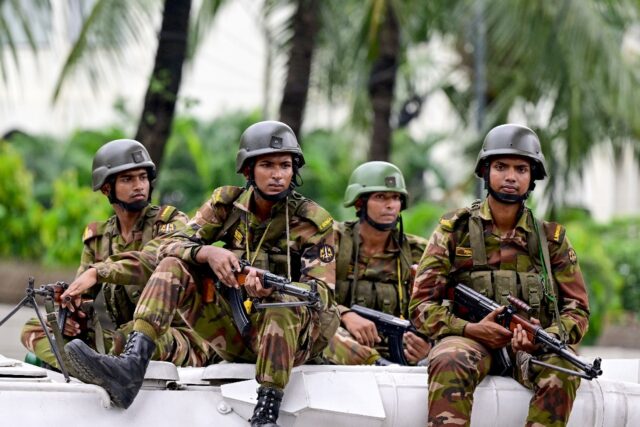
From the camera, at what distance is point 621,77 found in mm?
17469

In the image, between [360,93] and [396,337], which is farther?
[360,93]

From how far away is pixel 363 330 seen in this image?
355 inches

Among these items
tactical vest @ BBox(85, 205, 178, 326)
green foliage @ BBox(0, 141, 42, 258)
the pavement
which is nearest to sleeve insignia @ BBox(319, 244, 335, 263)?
tactical vest @ BBox(85, 205, 178, 326)

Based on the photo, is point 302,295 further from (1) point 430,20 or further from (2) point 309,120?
(2) point 309,120

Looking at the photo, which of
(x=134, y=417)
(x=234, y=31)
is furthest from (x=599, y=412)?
(x=234, y=31)

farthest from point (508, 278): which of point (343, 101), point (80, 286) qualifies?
point (343, 101)

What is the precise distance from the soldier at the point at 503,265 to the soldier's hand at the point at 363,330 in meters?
1.34

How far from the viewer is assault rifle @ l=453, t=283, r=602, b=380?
23.4 ft

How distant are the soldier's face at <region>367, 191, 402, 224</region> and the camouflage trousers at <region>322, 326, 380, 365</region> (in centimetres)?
97

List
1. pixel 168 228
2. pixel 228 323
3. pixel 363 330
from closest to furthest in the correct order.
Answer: pixel 228 323 → pixel 168 228 → pixel 363 330

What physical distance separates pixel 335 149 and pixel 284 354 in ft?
64.8

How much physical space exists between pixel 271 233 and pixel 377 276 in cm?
192

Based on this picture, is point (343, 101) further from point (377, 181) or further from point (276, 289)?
point (276, 289)

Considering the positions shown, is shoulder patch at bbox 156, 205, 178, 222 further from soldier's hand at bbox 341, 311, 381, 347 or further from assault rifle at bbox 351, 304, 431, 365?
assault rifle at bbox 351, 304, 431, 365
